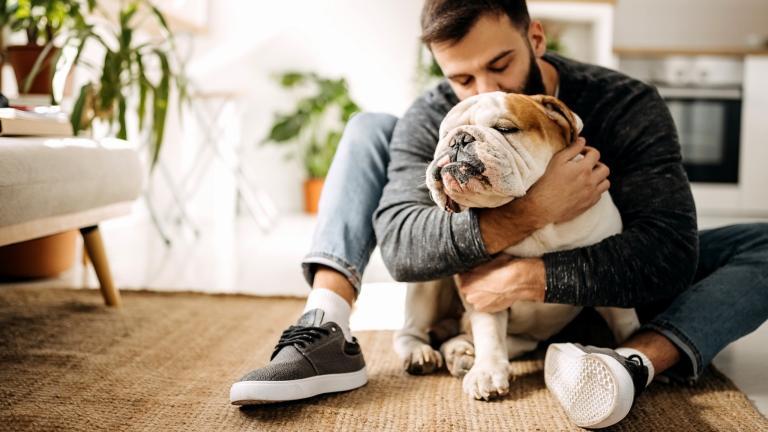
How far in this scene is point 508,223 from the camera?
1.26 meters

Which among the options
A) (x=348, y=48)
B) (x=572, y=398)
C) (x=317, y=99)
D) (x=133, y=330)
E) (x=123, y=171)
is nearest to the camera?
(x=572, y=398)

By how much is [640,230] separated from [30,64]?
2041 mm

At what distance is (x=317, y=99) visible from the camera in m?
5.02

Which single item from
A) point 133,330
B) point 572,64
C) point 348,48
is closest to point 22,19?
point 133,330

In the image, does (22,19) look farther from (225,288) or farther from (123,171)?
(225,288)

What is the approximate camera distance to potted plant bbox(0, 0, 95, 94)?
2312 mm

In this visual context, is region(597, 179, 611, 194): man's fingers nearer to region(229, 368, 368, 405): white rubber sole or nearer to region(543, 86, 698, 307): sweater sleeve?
region(543, 86, 698, 307): sweater sleeve

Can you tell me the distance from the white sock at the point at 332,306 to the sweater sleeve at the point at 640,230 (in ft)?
1.32

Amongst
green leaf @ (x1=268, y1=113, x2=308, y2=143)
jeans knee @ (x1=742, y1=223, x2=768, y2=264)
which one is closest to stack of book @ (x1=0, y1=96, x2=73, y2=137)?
jeans knee @ (x1=742, y1=223, x2=768, y2=264)

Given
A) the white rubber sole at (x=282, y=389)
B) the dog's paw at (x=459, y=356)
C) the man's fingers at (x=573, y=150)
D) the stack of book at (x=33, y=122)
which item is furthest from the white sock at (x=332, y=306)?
the stack of book at (x=33, y=122)

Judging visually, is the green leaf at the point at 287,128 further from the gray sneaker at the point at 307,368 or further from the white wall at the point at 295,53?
the gray sneaker at the point at 307,368

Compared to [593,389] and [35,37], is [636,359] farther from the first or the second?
[35,37]

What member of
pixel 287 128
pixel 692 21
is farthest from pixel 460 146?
pixel 692 21

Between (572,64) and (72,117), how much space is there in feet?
5.41
